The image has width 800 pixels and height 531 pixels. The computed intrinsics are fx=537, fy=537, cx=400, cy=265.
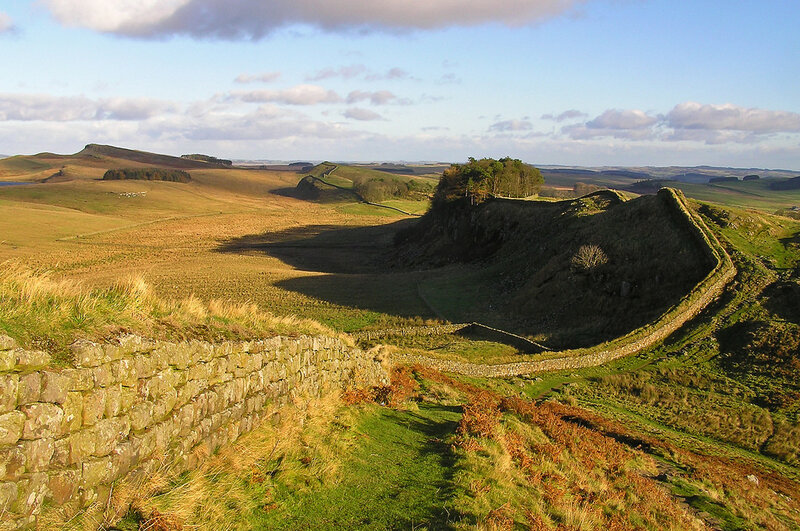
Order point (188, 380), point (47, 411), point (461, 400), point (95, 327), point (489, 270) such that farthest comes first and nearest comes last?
1. point (489, 270)
2. point (461, 400)
3. point (188, 380)
4. point (95, 327)
5. point (47, 411)

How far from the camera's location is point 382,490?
8391 mm

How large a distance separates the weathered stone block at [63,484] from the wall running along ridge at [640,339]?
16.7 m

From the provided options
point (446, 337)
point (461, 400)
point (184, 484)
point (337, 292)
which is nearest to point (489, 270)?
point (337, 292)

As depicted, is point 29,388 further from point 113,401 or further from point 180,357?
point 180,357

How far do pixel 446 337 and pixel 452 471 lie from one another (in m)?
25.9

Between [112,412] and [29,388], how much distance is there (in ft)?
3.89

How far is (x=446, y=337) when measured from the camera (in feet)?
115

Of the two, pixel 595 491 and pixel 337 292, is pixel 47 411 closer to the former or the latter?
pixel 595 491

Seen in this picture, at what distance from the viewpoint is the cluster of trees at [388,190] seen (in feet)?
581

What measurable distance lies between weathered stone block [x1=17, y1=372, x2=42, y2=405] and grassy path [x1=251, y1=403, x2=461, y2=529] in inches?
120

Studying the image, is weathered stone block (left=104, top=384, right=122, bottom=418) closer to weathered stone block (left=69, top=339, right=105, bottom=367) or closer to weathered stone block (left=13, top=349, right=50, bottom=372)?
weathered stone block (left=69, top=339, right=105, bottom=367)

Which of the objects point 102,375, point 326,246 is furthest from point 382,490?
point 326,246

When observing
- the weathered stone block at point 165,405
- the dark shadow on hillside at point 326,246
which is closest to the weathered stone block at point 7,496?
the weathered stone block at point 165,405

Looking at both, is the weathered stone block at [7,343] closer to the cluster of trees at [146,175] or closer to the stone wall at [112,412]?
the stone wall at [112,412]
